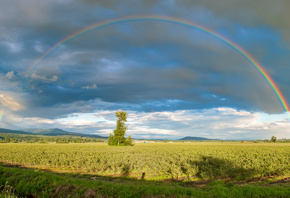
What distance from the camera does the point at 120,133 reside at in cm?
9594

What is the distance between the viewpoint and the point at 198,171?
23.9m

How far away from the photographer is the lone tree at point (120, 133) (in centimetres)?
9544

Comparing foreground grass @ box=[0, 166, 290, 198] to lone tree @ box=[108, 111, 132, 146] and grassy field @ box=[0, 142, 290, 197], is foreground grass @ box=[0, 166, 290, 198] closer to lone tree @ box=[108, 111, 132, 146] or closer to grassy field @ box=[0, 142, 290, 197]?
grassy field @ box=[0, 142, 290, 197]

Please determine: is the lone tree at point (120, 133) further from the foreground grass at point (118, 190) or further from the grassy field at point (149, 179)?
the foreground grass at point (118, 190)

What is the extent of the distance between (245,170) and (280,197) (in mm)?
13334

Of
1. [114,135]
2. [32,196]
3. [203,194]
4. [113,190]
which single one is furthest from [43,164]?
[114,135]

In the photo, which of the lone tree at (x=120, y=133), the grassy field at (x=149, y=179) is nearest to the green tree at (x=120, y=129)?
the lone tree at (x=120, y=133)

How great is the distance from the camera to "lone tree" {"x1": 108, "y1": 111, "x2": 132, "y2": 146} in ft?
313

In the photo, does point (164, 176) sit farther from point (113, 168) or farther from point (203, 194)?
point (203, 194)

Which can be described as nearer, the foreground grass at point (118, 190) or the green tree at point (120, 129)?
the foreground grass at point (118, 190)

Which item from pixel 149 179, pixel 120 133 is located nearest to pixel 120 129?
pixel 120 133

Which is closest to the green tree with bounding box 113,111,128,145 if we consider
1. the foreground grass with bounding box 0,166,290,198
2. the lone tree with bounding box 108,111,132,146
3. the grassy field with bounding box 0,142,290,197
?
the lone tree with bounding box 108,111,132,146

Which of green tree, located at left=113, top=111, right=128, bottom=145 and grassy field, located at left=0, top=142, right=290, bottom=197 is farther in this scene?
green tree, located at left=113, top=111, right=128, bottom=145

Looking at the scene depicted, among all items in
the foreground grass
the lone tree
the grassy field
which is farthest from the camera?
the lone tree
